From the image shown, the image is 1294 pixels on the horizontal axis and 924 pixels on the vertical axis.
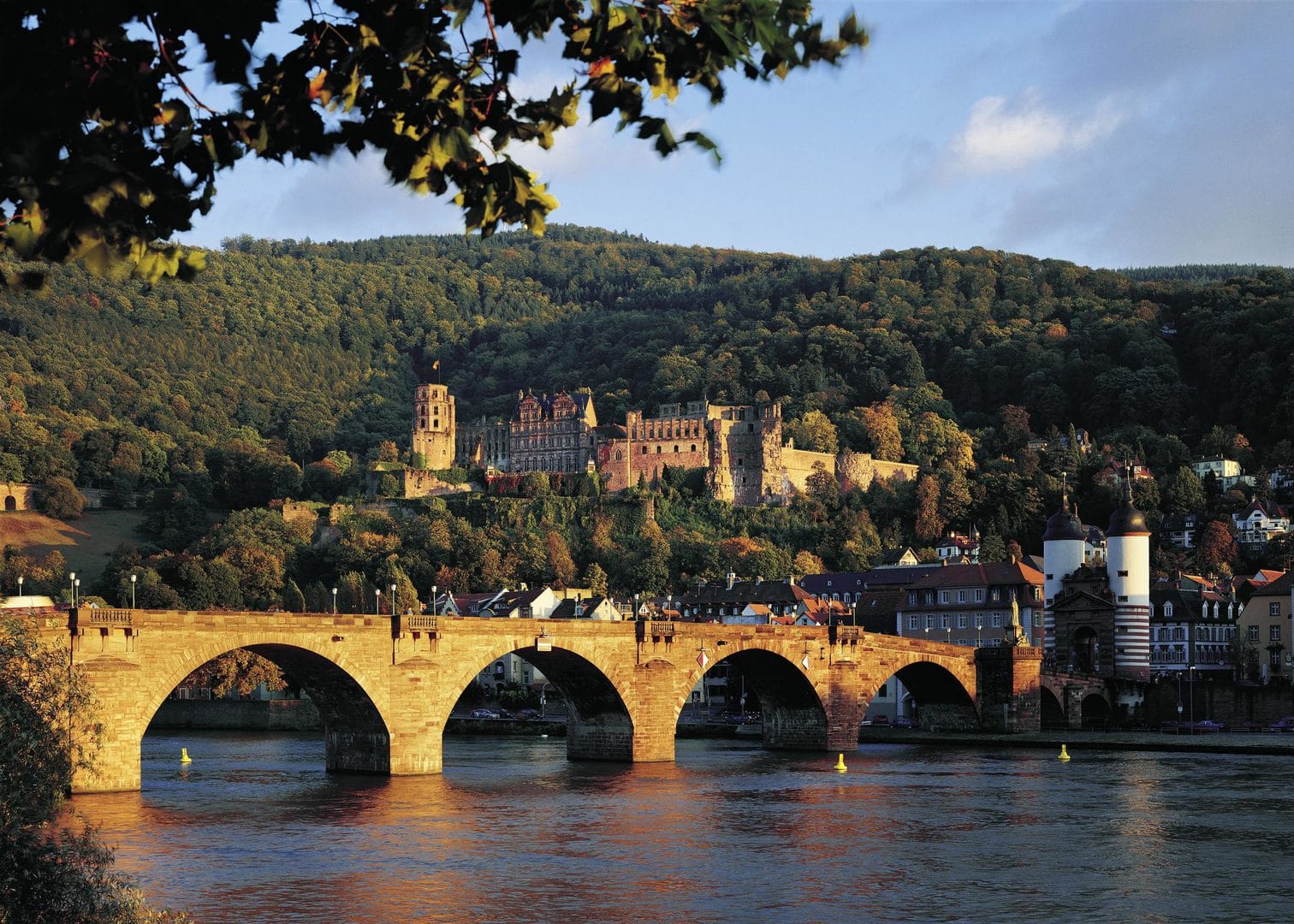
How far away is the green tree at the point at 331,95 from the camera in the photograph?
7121mm

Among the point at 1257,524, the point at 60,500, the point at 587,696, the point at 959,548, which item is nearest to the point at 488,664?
the point at 587,696

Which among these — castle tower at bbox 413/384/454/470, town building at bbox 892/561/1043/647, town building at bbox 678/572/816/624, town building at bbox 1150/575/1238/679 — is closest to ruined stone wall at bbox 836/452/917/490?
town building at bbox 678/572/816/624

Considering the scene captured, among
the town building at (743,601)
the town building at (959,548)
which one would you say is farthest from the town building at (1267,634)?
the town building at (959,548)

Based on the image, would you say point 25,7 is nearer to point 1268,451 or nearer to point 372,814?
point 372,814

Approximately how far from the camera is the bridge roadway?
44031 millimetres

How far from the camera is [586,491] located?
139 metres

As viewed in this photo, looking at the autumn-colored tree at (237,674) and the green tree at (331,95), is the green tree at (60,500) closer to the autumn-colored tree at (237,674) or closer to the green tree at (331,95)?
the autumn-colored tree at (237,674)

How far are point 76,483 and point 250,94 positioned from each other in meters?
146

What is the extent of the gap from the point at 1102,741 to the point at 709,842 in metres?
36.0

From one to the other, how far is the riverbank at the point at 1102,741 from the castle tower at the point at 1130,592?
208 inches

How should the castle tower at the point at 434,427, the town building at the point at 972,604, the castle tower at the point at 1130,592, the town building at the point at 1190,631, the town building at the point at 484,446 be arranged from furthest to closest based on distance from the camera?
the castle tower at the point at 434,427
the town building at the point at 484,446
the town building at the point at 972,604
the town building at the point at 1190,631
the castle tower at the point at 1130,592

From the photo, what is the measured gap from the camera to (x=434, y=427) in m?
163

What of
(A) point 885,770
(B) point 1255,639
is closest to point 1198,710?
(B) point 1255,639

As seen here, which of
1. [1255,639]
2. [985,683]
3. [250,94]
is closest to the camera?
[250,94]
